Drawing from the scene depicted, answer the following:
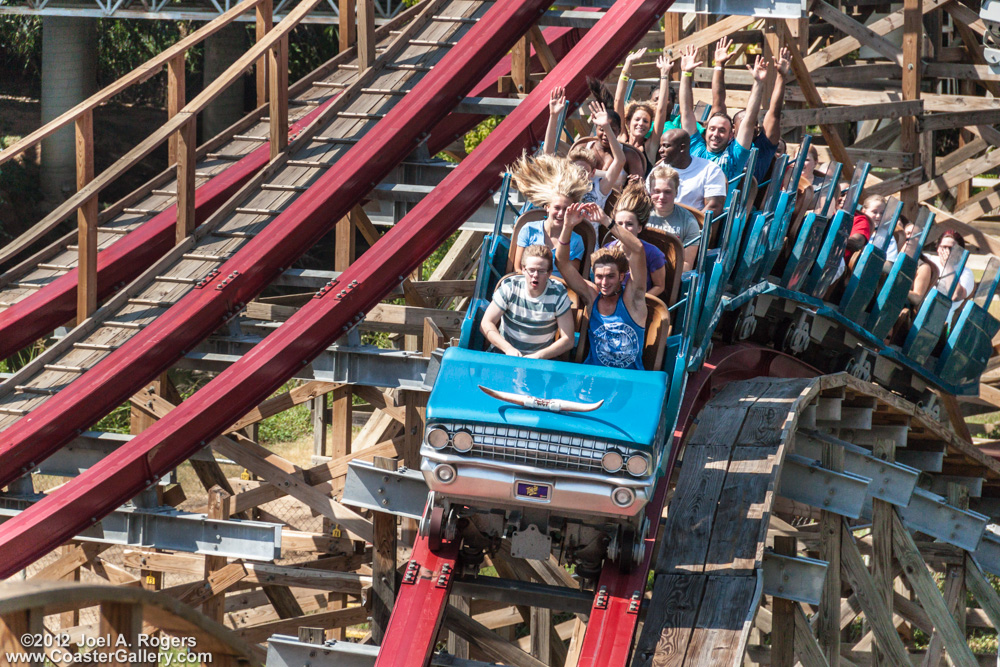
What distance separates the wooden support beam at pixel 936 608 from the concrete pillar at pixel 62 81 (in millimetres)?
13083

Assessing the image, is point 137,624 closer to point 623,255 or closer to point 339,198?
point 623,255

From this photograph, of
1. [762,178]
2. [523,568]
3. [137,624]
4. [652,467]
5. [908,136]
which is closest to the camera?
[137,624]

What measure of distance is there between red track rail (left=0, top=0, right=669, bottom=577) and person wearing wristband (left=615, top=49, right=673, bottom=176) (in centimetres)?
41

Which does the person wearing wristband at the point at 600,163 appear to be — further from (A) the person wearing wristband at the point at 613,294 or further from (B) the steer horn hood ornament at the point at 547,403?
(B) the steer horn hood ornament at the point at 547,403

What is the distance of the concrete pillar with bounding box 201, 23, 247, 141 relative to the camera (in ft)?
54.5

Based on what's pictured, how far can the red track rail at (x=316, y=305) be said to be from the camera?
233 inches

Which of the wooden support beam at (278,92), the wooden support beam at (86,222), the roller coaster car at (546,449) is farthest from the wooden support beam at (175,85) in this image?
the roller coaster car at (546,449)

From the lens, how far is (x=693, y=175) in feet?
22.3

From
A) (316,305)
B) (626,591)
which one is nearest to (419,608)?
(626,591)

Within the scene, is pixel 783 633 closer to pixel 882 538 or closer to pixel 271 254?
pixel 882 538

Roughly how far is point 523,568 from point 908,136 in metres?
5.73

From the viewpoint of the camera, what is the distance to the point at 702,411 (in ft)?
20.1

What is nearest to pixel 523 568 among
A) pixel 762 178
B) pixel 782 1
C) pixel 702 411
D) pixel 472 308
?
pixel 702 411

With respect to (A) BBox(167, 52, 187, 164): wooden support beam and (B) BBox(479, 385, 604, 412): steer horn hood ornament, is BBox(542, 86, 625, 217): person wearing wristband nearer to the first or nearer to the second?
(B) BBox(479, 385, 604, 412): steer horn hood ornament
